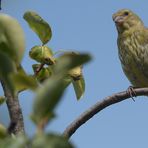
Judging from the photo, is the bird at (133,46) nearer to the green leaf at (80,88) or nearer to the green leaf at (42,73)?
the green leaf at (80,88)

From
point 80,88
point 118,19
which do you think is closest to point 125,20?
point 118,19

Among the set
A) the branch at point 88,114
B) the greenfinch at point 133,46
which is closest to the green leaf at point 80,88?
the branch at point 88,114

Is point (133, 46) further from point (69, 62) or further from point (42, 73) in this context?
point (69, 62)

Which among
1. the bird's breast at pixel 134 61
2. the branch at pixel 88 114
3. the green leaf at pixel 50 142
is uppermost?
the green leaf at pixel 50 142

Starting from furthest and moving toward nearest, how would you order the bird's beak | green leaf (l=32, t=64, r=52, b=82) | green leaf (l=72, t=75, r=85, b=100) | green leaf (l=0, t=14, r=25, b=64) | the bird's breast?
the bird's beak
the bird's breast
green leaf (l=72, t=75, r=85, b=100)
green leaf (l=32, t=64, r=52, b=82)
green leaf (l=0, t=14, r=25, b=64)

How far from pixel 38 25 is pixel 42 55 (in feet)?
1.01

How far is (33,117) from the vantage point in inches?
22.1

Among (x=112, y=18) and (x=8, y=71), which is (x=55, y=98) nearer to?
(x=8, y=71)

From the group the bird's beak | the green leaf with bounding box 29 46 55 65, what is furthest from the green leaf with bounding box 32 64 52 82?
the bird's beak

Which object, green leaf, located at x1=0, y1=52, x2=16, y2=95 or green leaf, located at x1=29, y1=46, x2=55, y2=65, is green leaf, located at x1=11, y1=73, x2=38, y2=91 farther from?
green leaf, located at x1=29, y1=46, x2=55, y2=65

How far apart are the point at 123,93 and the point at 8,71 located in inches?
64.3

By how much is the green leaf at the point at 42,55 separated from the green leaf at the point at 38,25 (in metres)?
0.08

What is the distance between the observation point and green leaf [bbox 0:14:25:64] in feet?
2.06

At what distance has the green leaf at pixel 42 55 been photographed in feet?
5.40
